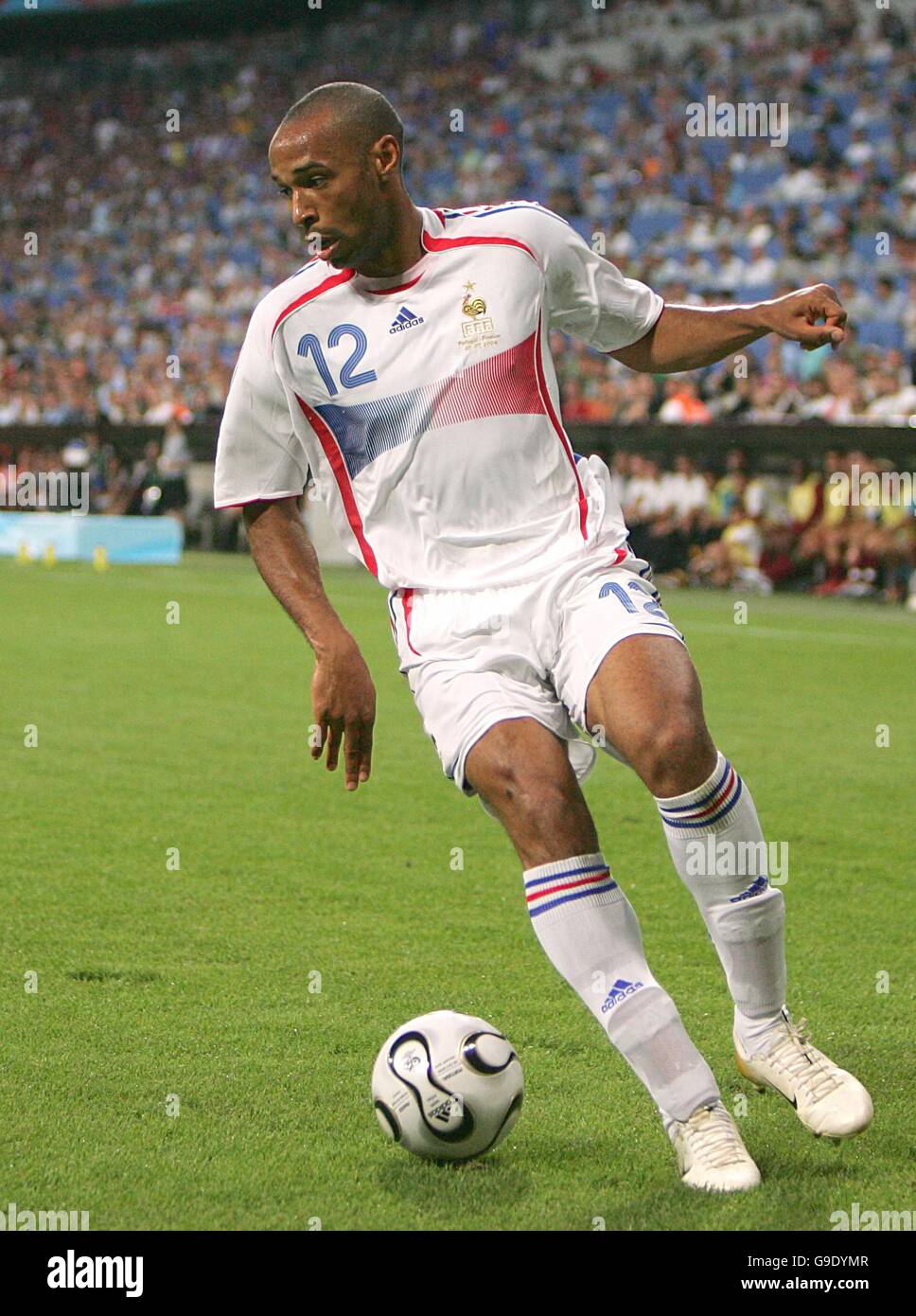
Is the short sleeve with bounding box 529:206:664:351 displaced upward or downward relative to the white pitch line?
upward

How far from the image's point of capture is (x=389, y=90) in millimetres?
31656

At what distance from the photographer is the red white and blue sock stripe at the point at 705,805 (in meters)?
3.45

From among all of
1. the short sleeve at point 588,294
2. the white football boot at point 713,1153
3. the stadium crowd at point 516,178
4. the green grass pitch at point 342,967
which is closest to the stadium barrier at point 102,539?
the stadium crowd at point 516,178

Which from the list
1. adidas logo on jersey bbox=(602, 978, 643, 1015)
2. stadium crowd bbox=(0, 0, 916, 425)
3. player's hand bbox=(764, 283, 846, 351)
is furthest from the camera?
stadium crowd bbox=(0, 0, 916, 425)

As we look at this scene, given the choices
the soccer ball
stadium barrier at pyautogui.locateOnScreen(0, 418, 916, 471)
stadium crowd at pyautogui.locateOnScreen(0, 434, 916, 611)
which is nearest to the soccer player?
the soccer ball

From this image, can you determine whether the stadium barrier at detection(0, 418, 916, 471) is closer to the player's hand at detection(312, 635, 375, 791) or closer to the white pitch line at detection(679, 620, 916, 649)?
the white pitch line at detection(679, 620, 916, 649)

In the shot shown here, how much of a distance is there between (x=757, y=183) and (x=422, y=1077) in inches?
827

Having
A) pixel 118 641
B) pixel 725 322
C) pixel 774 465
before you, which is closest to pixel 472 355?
pixel 725 322

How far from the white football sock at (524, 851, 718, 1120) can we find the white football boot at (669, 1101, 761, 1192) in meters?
0.03

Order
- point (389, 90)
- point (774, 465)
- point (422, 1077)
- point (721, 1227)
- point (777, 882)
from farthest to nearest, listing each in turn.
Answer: point (389, 90) < point (774, 465) < point (777, 882) < point (422, 1077) < point (721, 1227)

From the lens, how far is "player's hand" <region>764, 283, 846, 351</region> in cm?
375

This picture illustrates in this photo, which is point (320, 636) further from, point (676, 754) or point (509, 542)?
point (676, 754)

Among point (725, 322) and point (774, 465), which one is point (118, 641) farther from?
point (725, 322)

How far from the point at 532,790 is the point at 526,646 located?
1.22 feet
